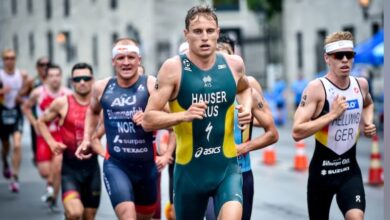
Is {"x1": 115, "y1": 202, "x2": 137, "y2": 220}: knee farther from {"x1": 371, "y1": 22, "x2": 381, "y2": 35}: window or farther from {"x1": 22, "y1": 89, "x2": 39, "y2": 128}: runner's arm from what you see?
{"x1": 371, "y1": 22, "x2": 381, "y2": 35}: window

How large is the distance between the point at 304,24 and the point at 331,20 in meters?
2.74

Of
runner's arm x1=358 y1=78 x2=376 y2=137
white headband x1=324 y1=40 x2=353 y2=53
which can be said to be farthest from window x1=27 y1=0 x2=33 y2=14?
white headband x1=324 y1=40 x2=353 y2=53

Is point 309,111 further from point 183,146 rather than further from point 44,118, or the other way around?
point 44,118

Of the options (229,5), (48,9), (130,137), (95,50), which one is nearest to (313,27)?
(229,5)

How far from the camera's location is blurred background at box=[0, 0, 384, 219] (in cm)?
3569

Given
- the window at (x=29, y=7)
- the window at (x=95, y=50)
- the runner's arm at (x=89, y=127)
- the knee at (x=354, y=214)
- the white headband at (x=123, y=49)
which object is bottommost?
the window at (x=95, y=50)

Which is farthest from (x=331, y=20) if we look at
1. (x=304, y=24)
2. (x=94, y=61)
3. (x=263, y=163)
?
(x=263, y=163)

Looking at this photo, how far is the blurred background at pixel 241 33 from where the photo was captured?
117 feet

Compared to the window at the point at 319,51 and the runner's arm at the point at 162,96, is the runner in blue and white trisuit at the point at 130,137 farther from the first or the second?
the window at the point at 319,51

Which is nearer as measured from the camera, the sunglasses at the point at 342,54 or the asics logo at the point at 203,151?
the asics logo at the point at 203,151

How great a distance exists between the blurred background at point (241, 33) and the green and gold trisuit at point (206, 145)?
47.3 feet

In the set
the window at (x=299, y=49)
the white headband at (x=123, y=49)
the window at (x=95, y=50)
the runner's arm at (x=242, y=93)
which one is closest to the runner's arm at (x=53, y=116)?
the white headband at (x=123, y=49)

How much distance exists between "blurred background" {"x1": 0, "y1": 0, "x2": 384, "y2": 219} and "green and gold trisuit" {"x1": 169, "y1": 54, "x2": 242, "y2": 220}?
1441cm

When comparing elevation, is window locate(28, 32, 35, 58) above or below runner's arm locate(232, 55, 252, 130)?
below
